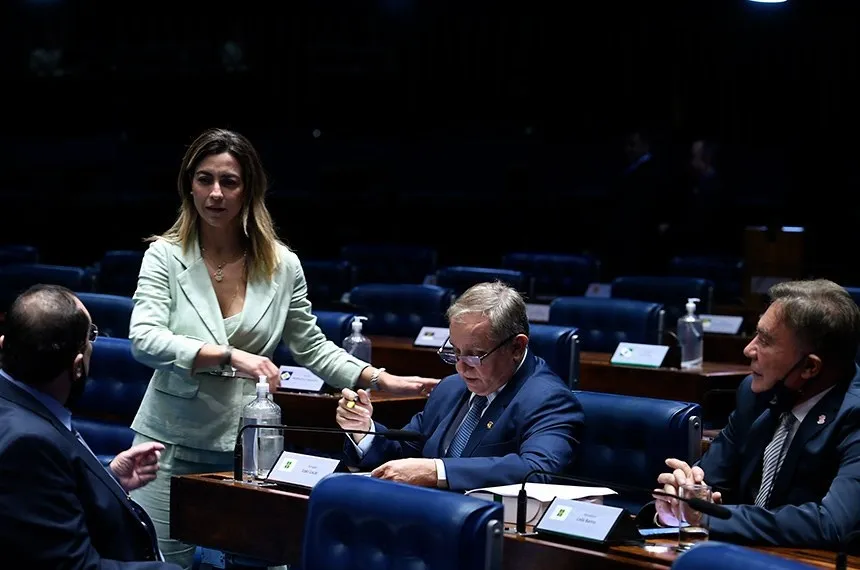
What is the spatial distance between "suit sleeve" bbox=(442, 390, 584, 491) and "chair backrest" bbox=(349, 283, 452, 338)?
3.29m

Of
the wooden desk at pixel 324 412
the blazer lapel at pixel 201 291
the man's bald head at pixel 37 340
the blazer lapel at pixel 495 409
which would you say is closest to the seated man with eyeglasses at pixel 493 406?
the blazer lapel at pixel 495 409

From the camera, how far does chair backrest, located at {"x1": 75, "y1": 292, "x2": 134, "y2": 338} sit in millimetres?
5645

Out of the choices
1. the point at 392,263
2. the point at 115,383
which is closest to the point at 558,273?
the point at 392,263

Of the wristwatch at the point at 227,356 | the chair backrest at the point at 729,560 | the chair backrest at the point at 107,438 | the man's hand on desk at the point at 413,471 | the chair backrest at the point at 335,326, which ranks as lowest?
the chair backrest at the point at 107,438

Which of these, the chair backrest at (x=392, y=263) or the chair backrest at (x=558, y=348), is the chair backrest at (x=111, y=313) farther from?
the chair backrest at (x=392, y=263)

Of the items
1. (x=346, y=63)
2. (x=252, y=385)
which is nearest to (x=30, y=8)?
(x=346, y=63)

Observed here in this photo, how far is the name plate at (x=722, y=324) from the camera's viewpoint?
22.7 ft

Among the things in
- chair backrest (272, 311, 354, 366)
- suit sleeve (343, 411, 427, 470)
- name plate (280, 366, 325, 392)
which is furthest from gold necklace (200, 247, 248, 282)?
chair backrest (272, 311, 354, 366)

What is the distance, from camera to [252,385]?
3770 millimetres

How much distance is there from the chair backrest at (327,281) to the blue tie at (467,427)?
5025 millimetres

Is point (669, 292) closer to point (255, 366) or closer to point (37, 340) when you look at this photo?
point (255, 366)

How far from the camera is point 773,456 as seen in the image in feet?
10.3

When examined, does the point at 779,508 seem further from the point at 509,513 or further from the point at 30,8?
the point at 30,8

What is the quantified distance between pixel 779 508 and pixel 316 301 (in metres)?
5.73
